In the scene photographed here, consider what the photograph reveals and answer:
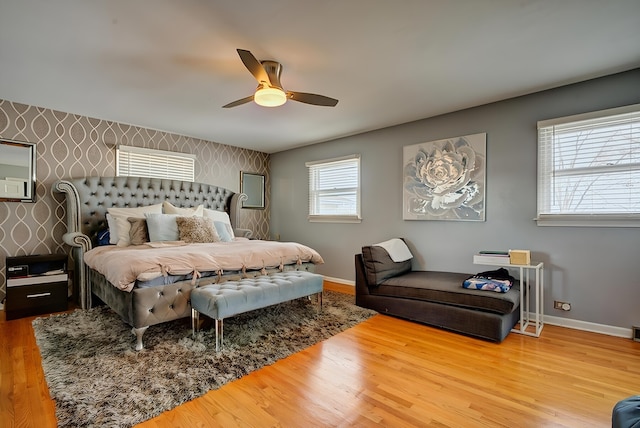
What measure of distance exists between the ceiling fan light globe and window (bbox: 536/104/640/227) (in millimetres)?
2711

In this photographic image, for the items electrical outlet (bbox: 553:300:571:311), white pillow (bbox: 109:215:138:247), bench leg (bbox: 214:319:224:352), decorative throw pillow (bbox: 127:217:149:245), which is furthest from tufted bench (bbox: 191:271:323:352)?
electrical outlet (bbox: 553:300:571:311)

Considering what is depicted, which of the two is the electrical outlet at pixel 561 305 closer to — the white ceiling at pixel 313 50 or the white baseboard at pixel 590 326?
the white baseboard at pixel 590 326

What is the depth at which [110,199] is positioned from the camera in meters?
4.19

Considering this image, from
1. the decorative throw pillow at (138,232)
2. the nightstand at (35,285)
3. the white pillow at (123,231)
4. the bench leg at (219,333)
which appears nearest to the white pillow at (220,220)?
the decorative throw pillow at (138,232)

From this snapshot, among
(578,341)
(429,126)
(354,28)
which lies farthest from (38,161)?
(578,341)

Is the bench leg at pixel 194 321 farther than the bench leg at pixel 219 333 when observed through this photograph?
Yes

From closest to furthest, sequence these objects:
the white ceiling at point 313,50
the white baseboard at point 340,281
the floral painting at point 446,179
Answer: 1. the white ceiling at point 313,50
2. the floral painting at point 446,179
3. the white baseboard at point 340,281

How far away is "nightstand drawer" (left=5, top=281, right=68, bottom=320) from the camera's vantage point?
320 cm

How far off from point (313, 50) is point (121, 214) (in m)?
3.21

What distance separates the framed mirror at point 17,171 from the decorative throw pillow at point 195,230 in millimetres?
1723

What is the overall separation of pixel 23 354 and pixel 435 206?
170 inches

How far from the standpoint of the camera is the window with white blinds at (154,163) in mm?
4422

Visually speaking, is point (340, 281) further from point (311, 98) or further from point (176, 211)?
point (311, 98)

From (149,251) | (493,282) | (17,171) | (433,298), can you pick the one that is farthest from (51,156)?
(493,282)
